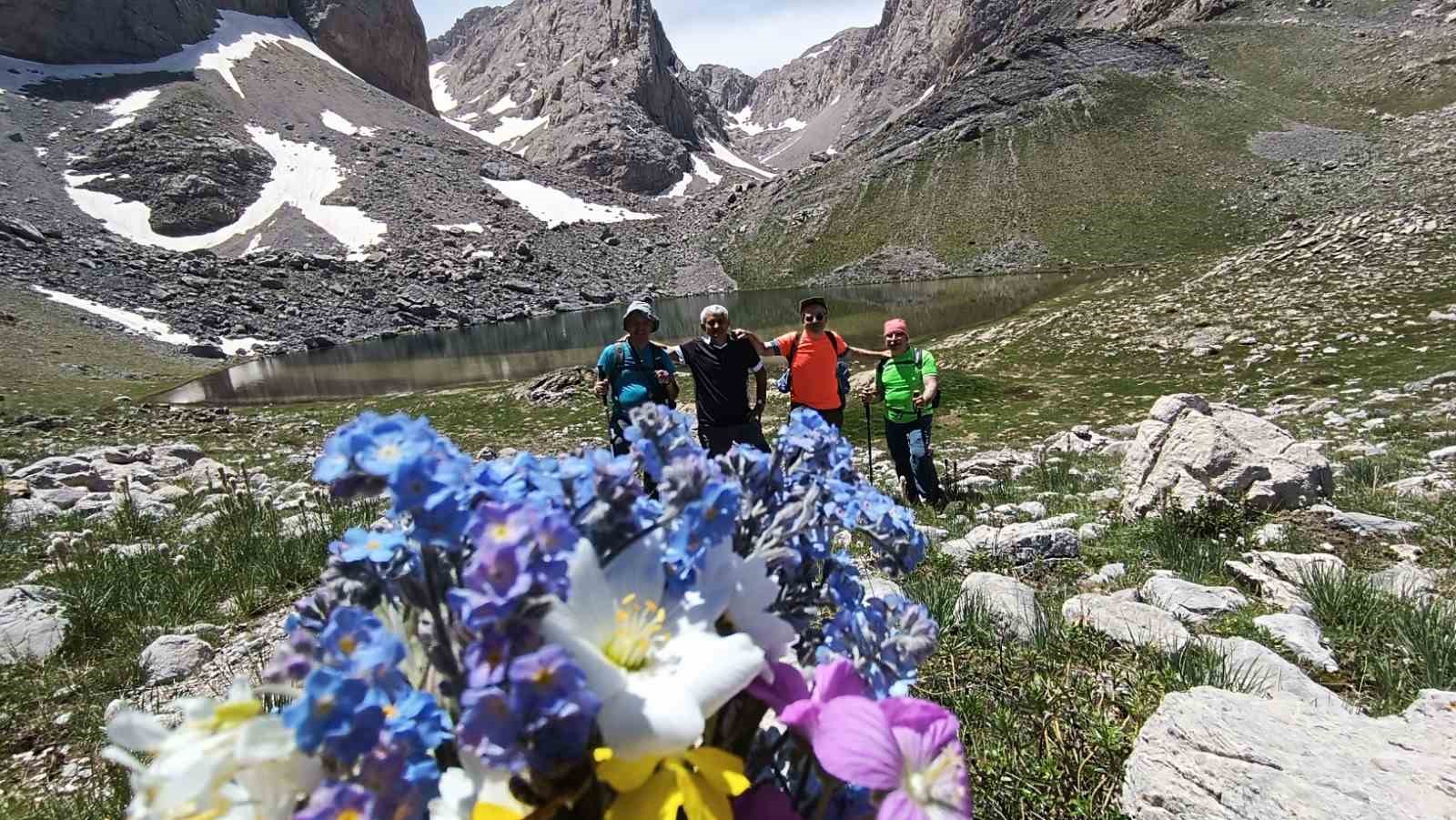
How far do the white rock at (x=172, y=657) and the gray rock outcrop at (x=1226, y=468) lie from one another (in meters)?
8.08

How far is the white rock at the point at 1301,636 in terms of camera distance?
378 centimetres

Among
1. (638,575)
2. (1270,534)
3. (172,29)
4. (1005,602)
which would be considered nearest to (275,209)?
(172,29)

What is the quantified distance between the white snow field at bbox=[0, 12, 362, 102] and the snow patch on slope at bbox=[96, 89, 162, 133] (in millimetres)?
8425

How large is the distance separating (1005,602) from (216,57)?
157 m

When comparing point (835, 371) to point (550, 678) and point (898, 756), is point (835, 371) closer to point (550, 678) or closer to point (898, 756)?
point (898, 756)

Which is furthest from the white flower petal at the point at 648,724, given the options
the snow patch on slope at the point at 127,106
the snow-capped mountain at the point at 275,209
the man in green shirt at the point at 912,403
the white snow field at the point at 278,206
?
the snow patch on slope at the point at 127,106

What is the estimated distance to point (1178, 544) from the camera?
5.82 meters

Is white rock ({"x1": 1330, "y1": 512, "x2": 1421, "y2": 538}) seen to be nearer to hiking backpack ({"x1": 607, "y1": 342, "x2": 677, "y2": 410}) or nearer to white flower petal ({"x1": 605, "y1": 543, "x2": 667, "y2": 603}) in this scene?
hiking backpack ({"x1": 607, "y1": 342, "x2": 677, "y2": 410})

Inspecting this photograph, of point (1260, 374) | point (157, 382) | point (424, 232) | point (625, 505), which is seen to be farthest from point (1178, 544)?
point (424, 232)

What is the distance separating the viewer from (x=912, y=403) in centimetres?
952

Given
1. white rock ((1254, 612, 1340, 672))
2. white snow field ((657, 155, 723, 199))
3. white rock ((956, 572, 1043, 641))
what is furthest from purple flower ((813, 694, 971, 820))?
white snow field ((657, 155, 723, 199))

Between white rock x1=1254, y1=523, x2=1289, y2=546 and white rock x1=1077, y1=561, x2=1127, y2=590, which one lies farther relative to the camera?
white rock x1=1254, y1=523, x2=1289, y2=546

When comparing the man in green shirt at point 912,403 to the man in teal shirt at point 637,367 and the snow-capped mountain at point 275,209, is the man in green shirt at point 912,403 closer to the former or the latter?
the man in teal shirt at point 637,367

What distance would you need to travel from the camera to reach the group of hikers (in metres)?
8.65
